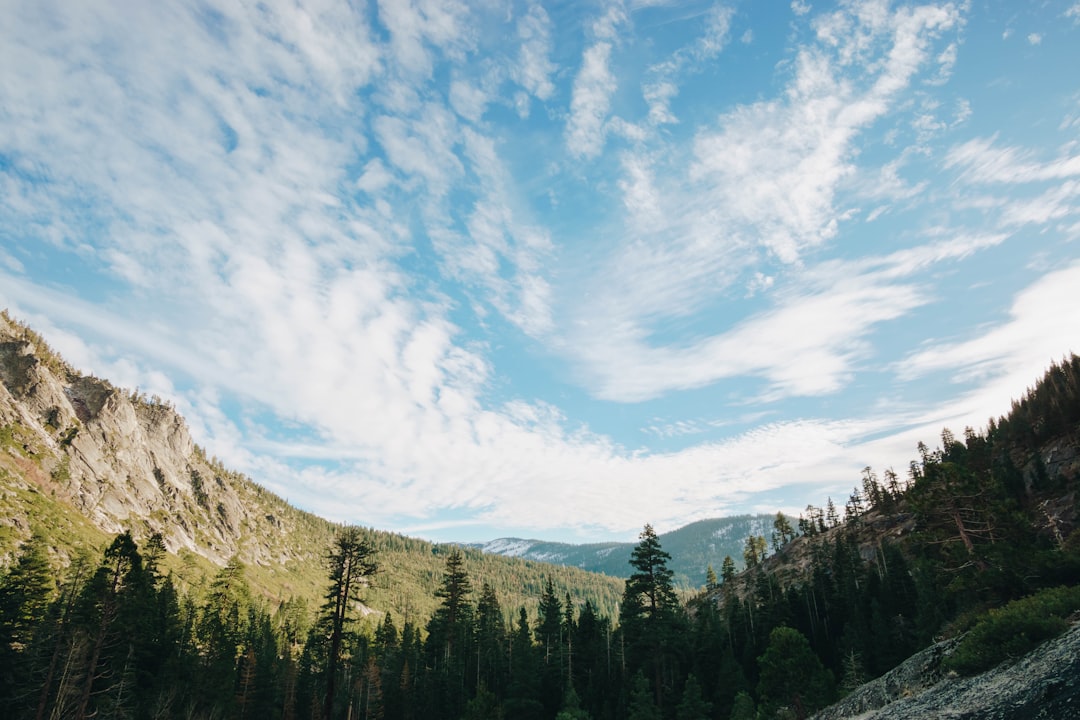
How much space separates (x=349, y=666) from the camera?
299 feet

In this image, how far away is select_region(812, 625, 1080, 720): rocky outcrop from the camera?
13.5 m

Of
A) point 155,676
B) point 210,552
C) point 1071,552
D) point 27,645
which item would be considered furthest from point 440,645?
point 210,552

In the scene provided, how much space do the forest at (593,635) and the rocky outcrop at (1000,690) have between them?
1.83m

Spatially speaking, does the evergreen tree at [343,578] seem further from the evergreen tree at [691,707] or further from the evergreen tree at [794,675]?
the evergreen tree at [691,707]

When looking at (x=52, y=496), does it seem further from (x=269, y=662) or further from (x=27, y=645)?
(x=27, y=645)

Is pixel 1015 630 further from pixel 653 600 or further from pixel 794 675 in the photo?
pixel 653 600

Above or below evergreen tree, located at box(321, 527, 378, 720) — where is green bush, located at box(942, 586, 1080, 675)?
below

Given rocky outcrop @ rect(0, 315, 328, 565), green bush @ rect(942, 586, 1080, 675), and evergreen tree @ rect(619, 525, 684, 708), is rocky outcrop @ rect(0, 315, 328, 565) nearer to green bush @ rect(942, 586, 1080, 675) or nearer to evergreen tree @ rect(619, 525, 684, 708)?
evergreen tree @ rect(619, 525, 684, 708)

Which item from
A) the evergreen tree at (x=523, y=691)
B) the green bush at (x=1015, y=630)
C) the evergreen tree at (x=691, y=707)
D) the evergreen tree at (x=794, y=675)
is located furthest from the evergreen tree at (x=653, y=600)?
the green bush at (x=1015, y=630)

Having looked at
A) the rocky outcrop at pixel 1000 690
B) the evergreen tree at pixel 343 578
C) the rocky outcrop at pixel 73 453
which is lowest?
the rocky outcrop at pixel 1000 690

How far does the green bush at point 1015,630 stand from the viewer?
18.8 meters

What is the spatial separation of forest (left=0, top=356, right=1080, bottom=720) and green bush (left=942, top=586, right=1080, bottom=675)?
8 centimetres

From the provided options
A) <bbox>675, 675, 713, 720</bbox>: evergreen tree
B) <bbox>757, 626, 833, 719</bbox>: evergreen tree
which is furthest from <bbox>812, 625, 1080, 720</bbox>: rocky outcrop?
<bbox>675, 675, 713, 720</bbox>: evergreen tree

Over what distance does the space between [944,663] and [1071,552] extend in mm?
11301
